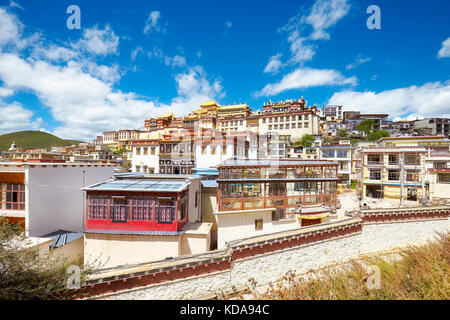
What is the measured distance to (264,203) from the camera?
46.5ft

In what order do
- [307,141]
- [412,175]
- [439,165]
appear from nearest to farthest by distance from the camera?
1. [439,165]
2. [412,175]
3. [307,141]

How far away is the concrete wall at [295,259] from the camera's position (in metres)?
9.54

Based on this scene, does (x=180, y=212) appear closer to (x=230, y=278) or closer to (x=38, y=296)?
(x=230, y=278)

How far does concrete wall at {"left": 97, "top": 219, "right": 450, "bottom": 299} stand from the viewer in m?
9.54

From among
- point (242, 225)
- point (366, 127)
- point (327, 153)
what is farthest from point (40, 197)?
point (366, 127)

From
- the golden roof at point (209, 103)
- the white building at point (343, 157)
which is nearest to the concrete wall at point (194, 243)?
the white building at point (343, 157)

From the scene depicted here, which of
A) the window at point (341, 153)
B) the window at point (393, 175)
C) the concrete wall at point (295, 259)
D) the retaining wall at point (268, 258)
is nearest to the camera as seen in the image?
the retaining wall at point (268, 258)

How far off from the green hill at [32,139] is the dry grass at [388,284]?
13957 centimetres

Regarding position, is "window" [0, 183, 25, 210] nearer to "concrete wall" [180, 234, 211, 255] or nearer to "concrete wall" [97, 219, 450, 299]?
"concrete wall" [97, 219, 450, 299]

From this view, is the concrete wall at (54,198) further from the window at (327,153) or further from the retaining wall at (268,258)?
the window at (327,153)

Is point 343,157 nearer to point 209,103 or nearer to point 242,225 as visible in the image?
point 242,225

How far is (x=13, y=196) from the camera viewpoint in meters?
12.5

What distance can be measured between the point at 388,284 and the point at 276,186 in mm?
7879

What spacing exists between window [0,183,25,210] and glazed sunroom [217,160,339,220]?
39.4 feet
